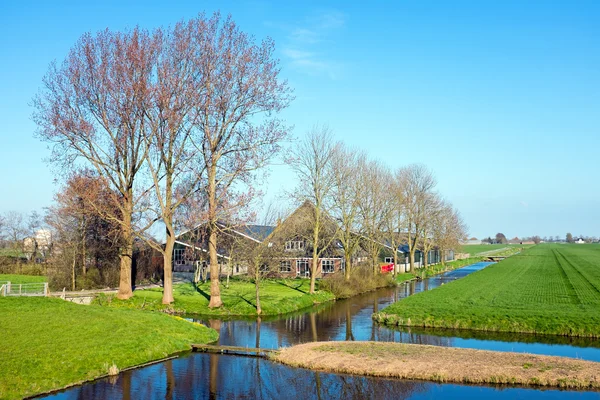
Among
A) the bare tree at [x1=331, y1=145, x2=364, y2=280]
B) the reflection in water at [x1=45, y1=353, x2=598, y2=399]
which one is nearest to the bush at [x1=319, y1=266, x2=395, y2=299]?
the bare tree at [x1=331, y1=145, x2=364, y2=280]

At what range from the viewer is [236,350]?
86.2 feet

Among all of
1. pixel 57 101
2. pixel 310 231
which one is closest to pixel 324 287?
pixel 310 231

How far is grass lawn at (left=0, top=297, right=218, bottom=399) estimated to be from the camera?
66.4 ft

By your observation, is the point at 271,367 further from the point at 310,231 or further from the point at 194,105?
the point at 310,231

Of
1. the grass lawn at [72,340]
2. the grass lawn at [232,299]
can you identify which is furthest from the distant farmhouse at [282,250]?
the grass lawn at [72,340]

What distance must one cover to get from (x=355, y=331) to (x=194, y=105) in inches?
702

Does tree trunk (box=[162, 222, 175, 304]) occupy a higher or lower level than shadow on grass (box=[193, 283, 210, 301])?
higher

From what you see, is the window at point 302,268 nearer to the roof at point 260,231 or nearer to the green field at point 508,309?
the roof at point 260,231

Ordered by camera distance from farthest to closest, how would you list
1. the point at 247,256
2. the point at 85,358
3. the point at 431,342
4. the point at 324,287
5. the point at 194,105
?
the point at 324,287 < the point at 247,256 < the point at 194,105 < the point at 431,342 < the point at 85,358

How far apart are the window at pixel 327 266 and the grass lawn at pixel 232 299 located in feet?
43.1

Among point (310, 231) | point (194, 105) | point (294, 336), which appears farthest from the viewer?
point (310, 231)

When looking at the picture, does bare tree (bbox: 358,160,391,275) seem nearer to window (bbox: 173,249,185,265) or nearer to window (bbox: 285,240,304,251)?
window (bbox: 285,240,304,251)

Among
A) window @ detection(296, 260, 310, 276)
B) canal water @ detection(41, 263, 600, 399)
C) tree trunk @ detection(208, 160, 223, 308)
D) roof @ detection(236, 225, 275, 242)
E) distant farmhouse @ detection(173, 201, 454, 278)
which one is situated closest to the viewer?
canal water @ detection(41, 263, 600, 399)

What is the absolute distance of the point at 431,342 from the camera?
2859 centimetres
